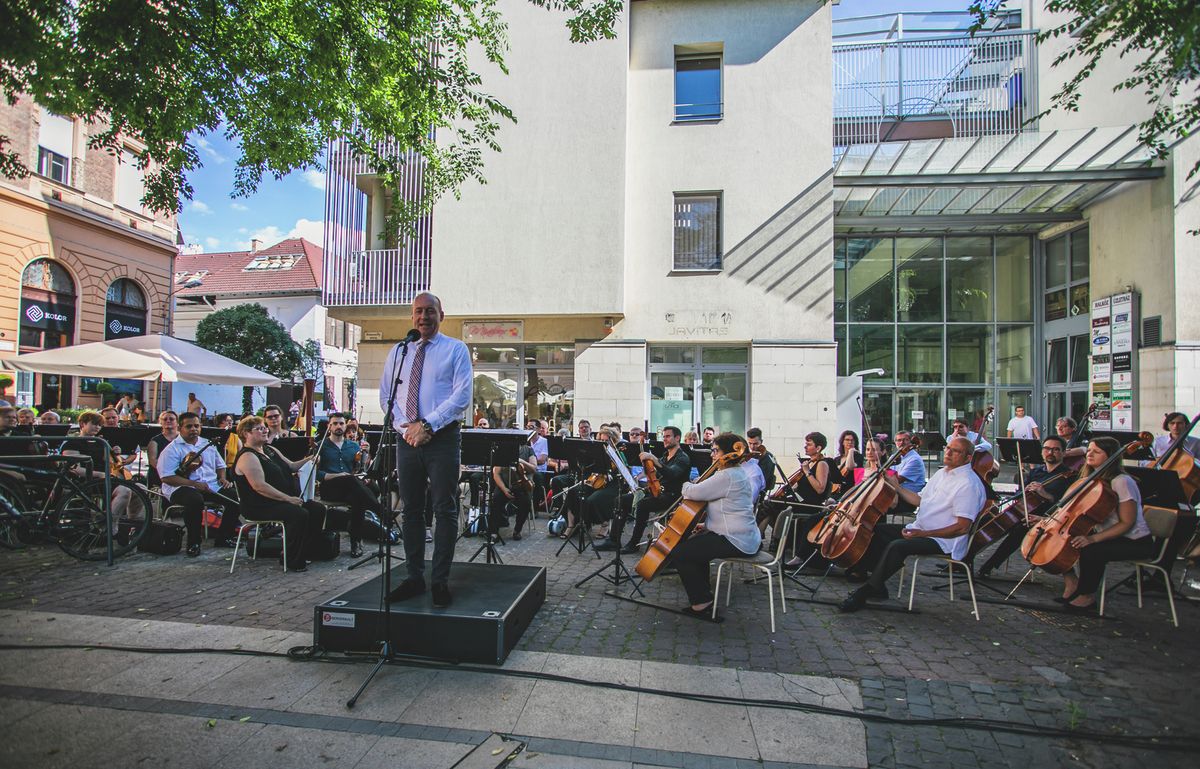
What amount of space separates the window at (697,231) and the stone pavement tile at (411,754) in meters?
11.8

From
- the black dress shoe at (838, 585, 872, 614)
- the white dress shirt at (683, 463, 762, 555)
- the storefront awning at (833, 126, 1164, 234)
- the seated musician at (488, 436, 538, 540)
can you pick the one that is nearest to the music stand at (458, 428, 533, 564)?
the white dress shirt at (683, 463, 762, 555)

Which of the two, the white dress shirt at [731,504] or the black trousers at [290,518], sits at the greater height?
the white dress shirt at [731,504]

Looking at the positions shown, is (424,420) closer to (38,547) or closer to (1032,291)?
(38,547)

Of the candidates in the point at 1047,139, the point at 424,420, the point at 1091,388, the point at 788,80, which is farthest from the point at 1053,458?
the point at 788,80

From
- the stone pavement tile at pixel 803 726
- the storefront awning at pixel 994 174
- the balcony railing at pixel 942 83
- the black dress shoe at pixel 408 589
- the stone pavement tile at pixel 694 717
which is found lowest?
the stone pavement tile at pixel 803 726

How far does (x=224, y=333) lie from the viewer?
89.2 feet

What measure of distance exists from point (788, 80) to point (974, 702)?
43.1 ft

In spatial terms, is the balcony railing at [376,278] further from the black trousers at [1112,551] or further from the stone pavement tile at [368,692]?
the black trousers at [1112,551]

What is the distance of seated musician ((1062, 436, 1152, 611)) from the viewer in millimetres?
4914

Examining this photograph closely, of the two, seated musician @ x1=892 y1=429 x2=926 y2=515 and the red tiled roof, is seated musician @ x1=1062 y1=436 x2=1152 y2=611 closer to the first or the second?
seated musician @ x1=892 y1=429 x2=926 y2=515

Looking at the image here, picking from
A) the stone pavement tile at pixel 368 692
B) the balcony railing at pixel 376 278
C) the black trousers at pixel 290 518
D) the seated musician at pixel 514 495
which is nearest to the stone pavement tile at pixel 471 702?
the stone pavement tile at pixel 368 692

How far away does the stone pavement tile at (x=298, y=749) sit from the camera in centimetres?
273

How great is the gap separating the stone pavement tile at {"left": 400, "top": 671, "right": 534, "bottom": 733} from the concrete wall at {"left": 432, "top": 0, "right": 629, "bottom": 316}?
9.98 meters

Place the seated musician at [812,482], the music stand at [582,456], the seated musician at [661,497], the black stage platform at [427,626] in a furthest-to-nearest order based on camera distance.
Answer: the seated musician at [661,497] → the seated musician at [812,482] → the music stand at [582,456] → the black stage platform at [427,626]
